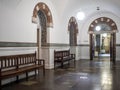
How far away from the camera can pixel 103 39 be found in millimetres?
26125

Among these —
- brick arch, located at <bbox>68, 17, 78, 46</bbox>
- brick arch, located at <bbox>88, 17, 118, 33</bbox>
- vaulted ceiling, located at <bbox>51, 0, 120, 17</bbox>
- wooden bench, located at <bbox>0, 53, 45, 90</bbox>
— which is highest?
vaulted ceiling, located at <bbox>51, 0, 120, 17</bbox>

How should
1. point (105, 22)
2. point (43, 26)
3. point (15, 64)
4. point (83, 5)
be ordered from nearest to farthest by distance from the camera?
point (15, 64) < point (43, 26) < point (83, 5) < point (105, 22)

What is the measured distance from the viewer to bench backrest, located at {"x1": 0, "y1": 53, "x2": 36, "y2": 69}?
6324mm

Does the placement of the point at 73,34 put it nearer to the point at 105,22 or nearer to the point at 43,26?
the point at 105,22

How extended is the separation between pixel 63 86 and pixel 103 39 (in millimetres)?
21054

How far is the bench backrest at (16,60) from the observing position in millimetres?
6324

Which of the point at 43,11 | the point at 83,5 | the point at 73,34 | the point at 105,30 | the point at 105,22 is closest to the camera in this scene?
the point at 43,11

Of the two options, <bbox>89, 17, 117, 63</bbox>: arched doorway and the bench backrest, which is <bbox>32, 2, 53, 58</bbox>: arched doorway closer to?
the bench backrest

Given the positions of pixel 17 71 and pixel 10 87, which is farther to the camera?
pixel 17 71

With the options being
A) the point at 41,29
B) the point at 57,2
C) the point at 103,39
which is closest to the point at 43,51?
the point at 41,29

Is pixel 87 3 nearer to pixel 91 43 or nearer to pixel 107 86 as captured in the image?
pixel 91 43

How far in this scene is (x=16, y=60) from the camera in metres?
6.94

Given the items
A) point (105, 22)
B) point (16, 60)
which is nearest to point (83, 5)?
point (105, 22)

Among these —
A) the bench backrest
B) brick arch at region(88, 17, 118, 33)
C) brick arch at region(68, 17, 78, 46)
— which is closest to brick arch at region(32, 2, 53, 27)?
the bench backrest
